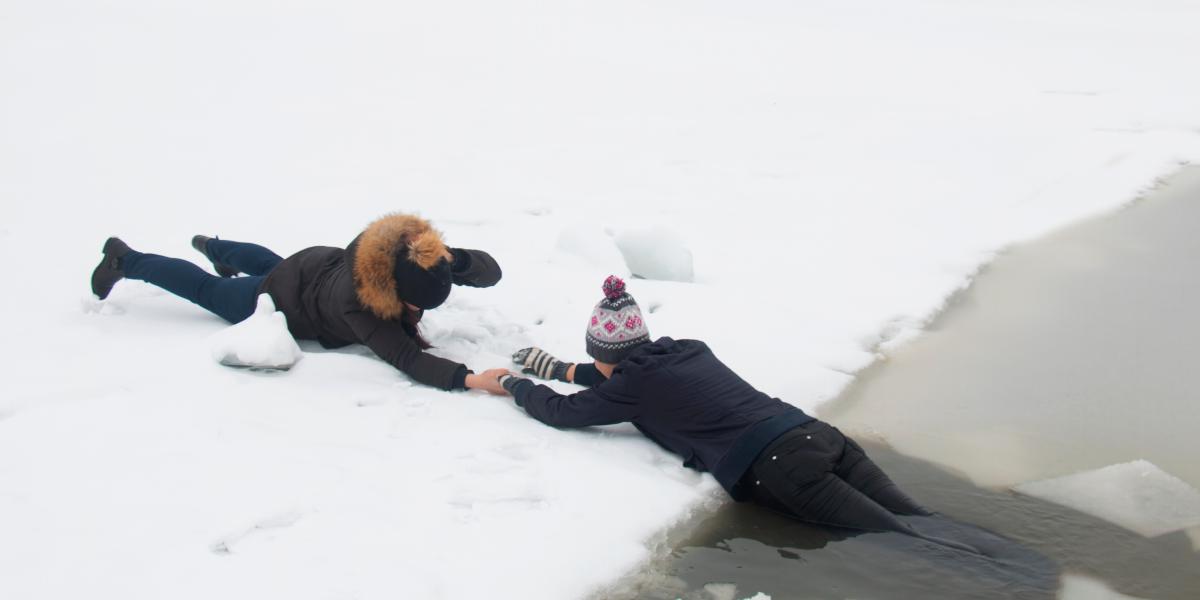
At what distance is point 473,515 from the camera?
3.20 metres

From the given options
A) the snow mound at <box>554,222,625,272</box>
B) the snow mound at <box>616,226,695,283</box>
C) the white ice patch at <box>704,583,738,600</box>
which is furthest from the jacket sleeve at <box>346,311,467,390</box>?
the snow mound at <box>616,226,695,283</box>

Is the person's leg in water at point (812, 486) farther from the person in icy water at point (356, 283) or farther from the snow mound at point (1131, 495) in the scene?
the person in icy water at point (356, 283)

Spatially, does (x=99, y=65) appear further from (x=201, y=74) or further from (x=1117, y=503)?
(x=1117, y=503)

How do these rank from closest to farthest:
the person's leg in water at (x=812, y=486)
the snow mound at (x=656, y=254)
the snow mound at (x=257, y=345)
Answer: the person's leg in water at (x=812, y=486), the snow mound at (x=257, y=345), the snow mound at (x=656, y=254)

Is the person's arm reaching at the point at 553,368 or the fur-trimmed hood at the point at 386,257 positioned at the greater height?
the fur-trimmed hood at the point at 386,257

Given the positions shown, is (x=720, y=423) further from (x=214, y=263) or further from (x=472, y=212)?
(x=472, y=212)

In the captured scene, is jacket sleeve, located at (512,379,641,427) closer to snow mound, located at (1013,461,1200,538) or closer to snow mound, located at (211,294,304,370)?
snow mound, located at (211,294,304,370)

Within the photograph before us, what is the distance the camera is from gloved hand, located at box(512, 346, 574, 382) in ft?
14.2

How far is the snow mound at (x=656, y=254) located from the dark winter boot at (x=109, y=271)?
8.73 feet

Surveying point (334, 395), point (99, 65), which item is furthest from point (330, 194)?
point (99, 65)

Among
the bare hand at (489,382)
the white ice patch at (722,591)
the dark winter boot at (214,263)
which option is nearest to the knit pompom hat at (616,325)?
the bare hand at (489,382)

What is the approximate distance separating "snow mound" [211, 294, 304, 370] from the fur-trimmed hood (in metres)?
0.35

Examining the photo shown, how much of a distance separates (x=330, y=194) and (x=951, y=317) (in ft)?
13.3

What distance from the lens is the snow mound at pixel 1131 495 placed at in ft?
11.3
